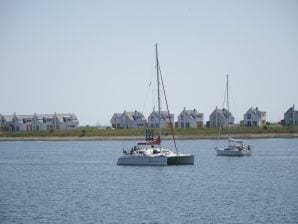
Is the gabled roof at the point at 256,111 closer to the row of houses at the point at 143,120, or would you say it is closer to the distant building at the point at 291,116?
the distant building at the point at 291,116

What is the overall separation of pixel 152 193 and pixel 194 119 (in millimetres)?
133028

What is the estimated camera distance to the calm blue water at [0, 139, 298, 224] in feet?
139

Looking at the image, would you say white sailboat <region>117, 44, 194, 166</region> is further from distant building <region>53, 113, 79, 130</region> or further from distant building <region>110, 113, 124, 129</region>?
distant building <region>53, 113, 79, 130</region>

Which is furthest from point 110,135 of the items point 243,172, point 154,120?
point 243,172

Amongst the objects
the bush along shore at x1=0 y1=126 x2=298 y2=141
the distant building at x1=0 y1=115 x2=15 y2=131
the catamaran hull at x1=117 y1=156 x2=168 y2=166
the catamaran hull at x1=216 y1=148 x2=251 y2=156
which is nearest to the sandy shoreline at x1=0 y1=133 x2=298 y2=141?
the bush along shore at x1=0 y1=126 x2=298 y2=141

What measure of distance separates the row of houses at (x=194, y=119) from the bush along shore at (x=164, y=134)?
12.1 meters

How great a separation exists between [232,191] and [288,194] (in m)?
4.46

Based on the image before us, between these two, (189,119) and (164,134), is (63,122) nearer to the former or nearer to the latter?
(189,119)

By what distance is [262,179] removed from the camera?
6266 centimetres

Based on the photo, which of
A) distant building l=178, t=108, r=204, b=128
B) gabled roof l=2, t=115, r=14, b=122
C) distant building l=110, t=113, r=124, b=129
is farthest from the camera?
gabled roof l=2, t=115, r=14, b=122

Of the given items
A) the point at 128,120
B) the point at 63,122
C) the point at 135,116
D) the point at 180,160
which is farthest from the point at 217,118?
the point at 180,160

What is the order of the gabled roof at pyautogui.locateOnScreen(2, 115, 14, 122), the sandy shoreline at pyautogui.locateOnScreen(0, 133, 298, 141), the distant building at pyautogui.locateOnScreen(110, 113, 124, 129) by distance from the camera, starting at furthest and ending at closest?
the gabled roof at pyautogui.locateOnScreen(2, 115, 14, 122), the distant building at pyautogui.locateOnScreen(110, 113, 124, 129), the sandy shoreline at pyautogui.locateOnScreen(0, 133, 298, 141)

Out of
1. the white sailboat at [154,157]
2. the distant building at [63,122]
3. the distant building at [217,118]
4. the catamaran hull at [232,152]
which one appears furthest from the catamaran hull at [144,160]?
the distant building at [63,122]

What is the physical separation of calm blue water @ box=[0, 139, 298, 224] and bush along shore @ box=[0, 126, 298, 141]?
7113 centimetres
